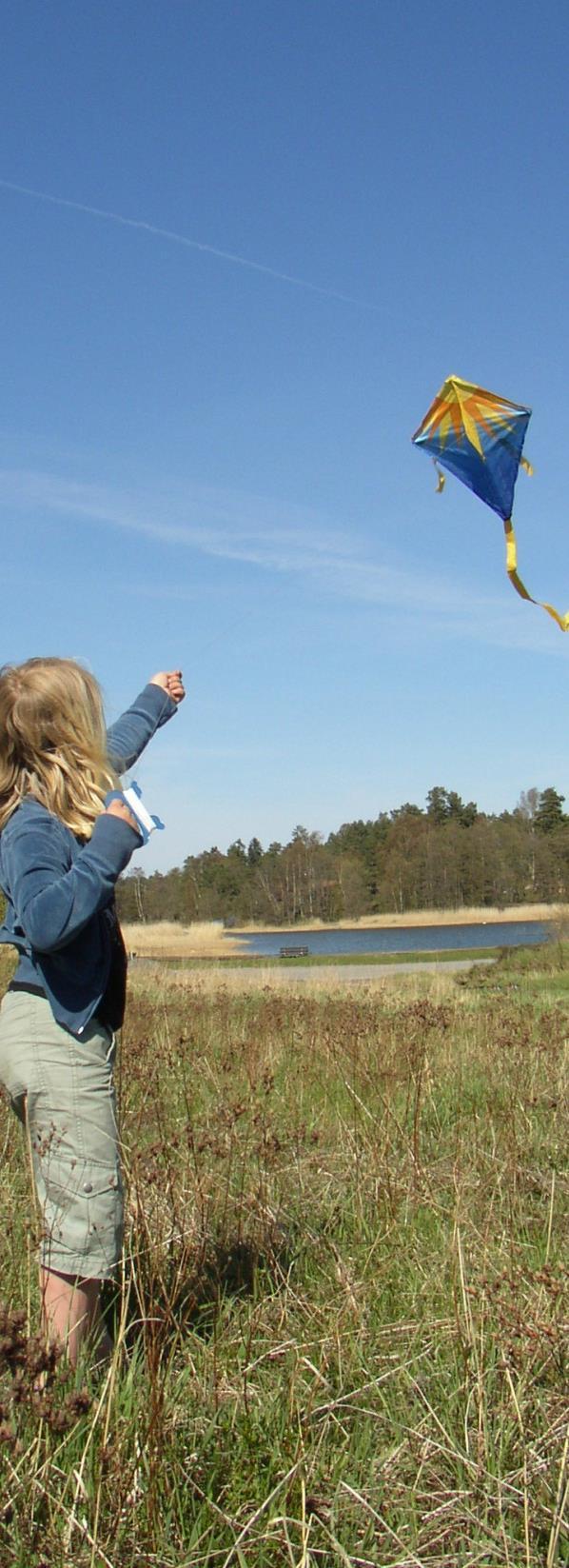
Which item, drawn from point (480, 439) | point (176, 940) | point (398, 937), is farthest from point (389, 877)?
point (480, 439)

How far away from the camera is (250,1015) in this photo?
30.3 feet

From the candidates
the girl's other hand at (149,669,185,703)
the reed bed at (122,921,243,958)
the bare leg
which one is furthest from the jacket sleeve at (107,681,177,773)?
the reed bed at (122,921,243,958)

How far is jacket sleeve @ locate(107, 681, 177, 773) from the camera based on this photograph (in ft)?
11.0

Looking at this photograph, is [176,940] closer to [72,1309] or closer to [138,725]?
[138,725]

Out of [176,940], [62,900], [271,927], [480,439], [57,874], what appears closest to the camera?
[62,900]

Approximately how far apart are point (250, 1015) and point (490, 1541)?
7.26m

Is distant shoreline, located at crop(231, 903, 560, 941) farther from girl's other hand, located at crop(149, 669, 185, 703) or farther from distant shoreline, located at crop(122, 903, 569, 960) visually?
girl's other hand, located at crop(149, 669, 185, 703)

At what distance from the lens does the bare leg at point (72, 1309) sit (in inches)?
99.7

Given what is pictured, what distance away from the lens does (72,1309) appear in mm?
2562

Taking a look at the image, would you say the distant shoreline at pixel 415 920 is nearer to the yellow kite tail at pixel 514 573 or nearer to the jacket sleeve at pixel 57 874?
the yellow kite tail at pixel 514 573

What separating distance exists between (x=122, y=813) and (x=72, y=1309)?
1.08 meters

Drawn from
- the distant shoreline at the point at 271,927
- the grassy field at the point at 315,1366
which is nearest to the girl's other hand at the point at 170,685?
the grassy field at the point at 315,1366

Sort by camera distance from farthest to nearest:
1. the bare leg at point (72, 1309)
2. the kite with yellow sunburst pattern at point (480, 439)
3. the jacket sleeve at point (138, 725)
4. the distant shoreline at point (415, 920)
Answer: the distant shoreline at point (415, 920)
the kite with yellow sunburst pattern at point (480, 439)
the jacket sleeve at point (138, 725)
the bare leg at point (72, 1309)

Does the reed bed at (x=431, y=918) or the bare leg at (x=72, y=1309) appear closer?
the bare leg at (x=72, y=1309)
